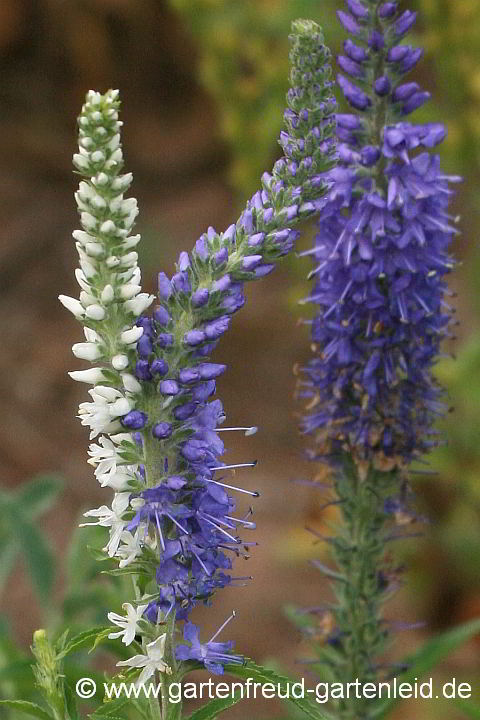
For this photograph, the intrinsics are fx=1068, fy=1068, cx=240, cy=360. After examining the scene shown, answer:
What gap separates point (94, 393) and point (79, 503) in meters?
4.47

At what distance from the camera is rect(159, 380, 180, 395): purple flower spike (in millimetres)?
1931

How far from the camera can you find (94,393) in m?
1.93

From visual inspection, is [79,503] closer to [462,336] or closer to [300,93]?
[462,336]

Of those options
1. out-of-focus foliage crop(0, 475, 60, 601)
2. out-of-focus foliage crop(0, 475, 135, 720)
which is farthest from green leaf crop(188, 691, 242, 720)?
out-of-focus foliage crop(0, 475, 60, 601)

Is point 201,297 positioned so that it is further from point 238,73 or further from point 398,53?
point 238,73

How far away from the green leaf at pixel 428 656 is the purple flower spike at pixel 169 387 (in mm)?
1444

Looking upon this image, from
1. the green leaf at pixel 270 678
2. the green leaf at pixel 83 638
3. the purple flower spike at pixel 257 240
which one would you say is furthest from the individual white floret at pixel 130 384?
the green leaf at pixel 270 678

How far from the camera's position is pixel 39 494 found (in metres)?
3.61

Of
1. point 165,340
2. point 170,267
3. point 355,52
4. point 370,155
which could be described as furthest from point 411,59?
point 170,267

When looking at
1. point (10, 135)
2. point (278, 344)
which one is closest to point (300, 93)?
point (278, 344)

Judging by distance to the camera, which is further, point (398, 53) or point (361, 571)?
point (361, 571)

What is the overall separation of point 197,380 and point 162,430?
112mm

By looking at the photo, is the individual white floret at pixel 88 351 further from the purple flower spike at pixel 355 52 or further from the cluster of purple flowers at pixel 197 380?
the purple flower spike at pixel 355 52

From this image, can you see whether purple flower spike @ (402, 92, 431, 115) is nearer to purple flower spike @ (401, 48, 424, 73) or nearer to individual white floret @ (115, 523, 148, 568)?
purple flower spike @ (401, 48, 424, 73)
